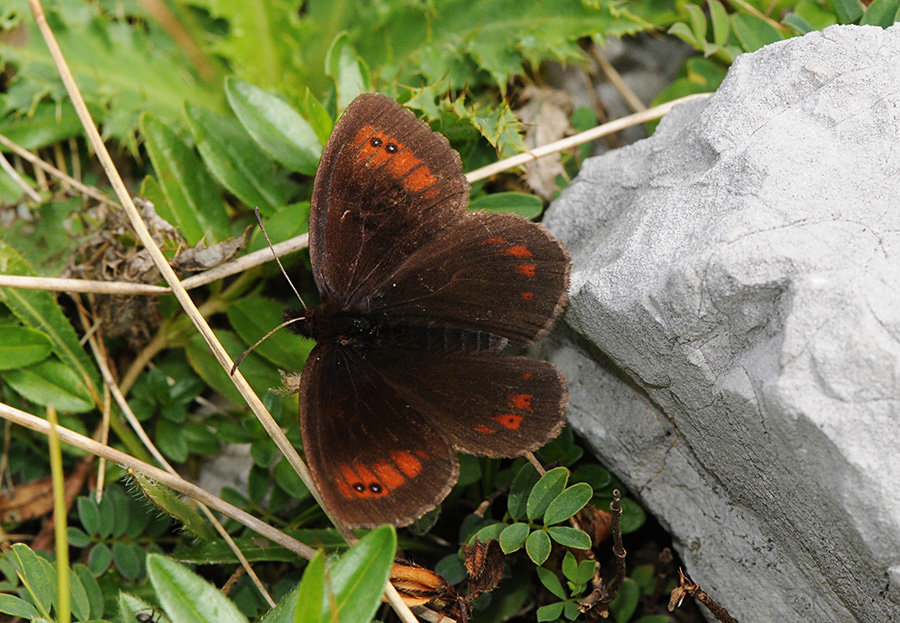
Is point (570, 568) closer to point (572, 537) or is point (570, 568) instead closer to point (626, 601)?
point (572, 537)

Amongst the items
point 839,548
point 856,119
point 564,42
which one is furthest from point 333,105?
point 839,548

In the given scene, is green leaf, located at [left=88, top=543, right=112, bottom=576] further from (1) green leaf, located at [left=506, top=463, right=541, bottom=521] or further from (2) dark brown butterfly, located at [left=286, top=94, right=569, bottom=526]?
(1) green leaf, located at [left=506, top=463, right=541, bottom=521]

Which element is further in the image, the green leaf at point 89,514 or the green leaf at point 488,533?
the green leaf at point 89,514

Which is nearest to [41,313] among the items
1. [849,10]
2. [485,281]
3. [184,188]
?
[184,188]

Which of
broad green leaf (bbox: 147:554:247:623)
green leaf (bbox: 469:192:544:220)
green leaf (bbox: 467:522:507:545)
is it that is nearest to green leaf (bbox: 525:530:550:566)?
green leaf (bbox: 467:522:507:545)

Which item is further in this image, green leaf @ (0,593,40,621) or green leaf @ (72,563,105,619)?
green leaf @ (72,563,105,619)

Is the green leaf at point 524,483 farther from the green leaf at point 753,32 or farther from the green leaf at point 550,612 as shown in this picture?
the green leaf at point 753,32

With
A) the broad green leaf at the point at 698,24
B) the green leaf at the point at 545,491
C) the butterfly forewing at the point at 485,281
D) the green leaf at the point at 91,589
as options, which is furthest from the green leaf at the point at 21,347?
the broad green leaf at the point at 698,24

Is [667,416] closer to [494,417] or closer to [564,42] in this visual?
[494,417]
